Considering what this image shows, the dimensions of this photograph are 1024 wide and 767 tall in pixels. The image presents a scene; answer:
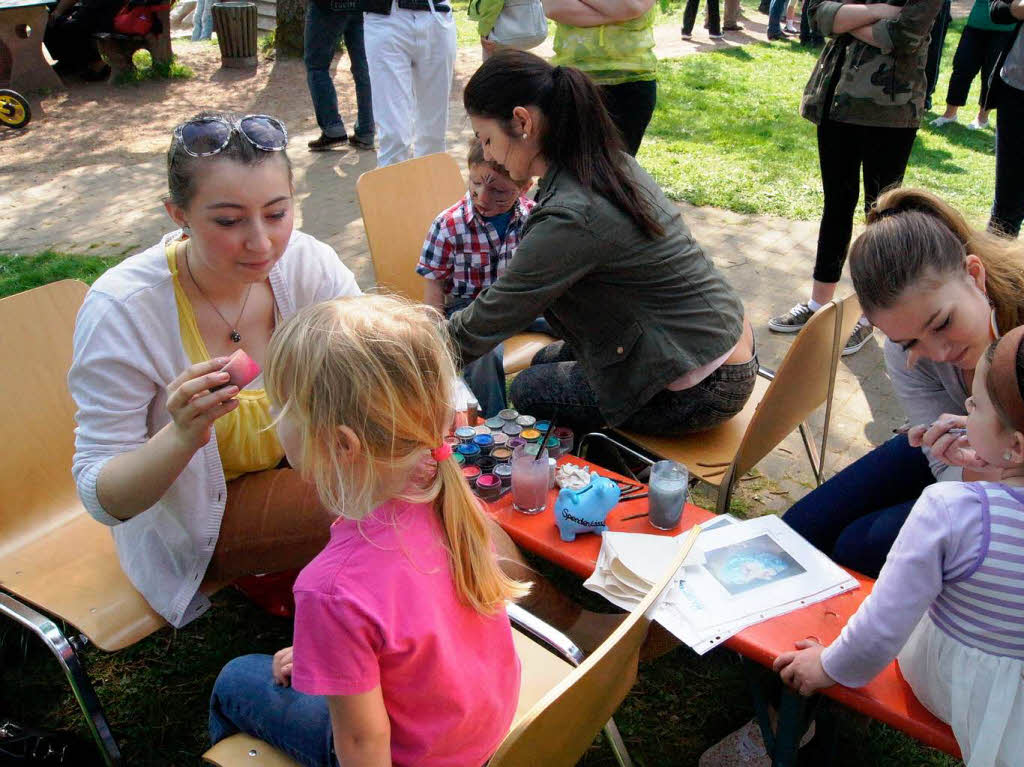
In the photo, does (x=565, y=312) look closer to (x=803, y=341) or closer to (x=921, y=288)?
(x=803, y=341)

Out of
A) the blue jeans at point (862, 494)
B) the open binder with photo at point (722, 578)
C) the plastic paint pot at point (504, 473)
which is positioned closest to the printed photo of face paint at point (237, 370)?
the plastic paint pot at point (504, 473)

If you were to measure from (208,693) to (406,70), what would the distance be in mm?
3708

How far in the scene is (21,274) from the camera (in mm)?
4684

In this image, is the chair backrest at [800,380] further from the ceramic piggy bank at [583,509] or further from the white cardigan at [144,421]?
the white cardigan at [144,421]

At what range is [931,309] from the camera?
77.0 inches

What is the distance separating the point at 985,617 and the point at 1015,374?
0.44 meters

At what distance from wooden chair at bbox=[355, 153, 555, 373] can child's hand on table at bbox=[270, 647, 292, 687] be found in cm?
174

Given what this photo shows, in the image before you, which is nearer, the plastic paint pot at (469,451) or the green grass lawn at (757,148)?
the plastic paint pot at (469,451)

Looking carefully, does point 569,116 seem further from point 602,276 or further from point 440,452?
point 440,452

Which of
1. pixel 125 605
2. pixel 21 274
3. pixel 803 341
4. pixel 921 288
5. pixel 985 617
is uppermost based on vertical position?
pixel 921 288

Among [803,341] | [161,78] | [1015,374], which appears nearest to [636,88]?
[803,341]

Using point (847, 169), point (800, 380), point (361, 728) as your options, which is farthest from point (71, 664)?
point (847, 169)

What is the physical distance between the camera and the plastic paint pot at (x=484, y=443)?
226 centimetres

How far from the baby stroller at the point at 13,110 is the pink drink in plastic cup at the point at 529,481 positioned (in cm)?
727
